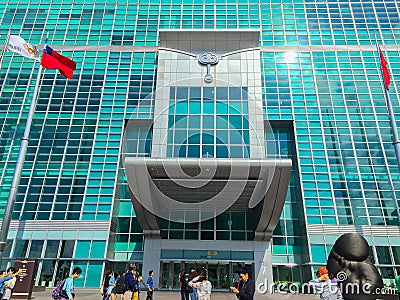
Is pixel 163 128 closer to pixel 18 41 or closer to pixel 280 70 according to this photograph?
pixel 18 41

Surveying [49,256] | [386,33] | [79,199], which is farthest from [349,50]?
[49,256]

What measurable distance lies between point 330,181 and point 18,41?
2395 cm

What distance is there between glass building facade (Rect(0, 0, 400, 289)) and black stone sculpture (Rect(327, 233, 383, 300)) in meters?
9.33

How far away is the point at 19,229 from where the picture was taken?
24.4 metres

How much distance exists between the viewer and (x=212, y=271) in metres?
25.0

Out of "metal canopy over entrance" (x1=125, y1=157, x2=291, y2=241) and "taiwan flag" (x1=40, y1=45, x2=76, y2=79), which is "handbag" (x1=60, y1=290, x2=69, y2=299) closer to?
"metal canopy over entrance" (x1=125, y1=157, x2=291, y2=241)

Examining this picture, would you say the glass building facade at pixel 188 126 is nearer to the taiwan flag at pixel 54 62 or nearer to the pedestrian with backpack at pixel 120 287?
the taiwan flag at pixel 54 62

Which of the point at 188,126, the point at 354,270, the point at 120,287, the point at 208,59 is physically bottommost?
the point at 120,287

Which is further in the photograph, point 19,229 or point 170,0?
point 170,0

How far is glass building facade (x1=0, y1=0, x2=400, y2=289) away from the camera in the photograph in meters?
24.4

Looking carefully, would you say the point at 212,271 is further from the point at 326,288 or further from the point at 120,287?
the point at 326,288

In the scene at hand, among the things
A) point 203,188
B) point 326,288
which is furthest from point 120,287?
point 203,188

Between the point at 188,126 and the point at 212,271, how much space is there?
11265 mm

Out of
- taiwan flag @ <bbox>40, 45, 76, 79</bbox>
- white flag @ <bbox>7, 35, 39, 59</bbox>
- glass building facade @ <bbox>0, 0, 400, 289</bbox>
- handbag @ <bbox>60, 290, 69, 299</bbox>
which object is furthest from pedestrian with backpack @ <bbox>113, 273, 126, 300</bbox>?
white flag @ <bbox>7, 35, 39, 59</bbox>
